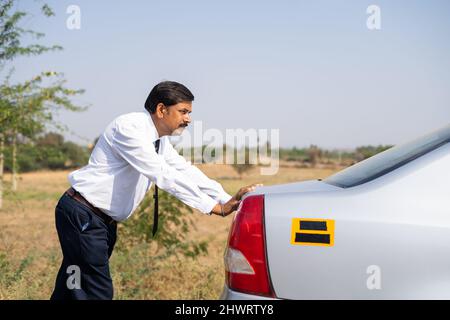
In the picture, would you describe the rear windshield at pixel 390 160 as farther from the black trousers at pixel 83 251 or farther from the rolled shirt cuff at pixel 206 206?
the black trousers at pixel 83 251

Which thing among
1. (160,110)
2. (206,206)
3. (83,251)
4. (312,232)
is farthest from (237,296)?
(160,110)

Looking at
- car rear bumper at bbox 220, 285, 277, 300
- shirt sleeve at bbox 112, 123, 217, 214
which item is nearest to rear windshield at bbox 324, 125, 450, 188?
car rear bumper at bbox 220, 285, 277, 300

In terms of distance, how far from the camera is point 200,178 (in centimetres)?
333

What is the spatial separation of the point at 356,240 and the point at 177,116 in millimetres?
1390

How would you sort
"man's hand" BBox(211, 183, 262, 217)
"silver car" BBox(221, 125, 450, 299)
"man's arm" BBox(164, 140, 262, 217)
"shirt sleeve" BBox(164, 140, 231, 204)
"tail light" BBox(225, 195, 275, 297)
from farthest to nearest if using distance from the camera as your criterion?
1. "shirt sleeve" BBox(164, 140, 231, 204)
2. "man's arm" BBox(164, 140, 262, 217)
3. "man's hand" BBox(211, 183, 262, 217)
4. "tail light" BBox(225, 195, 275, 297)
5. "silver car" BBox(221, 125, 450, 299)

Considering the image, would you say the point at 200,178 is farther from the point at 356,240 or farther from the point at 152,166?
the point at 356,240

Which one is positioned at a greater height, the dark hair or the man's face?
the dark hair

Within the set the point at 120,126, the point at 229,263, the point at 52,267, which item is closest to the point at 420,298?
the point at 229,263

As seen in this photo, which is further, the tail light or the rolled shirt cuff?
the rolled shirt cuff

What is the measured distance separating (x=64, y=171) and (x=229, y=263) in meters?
47.1

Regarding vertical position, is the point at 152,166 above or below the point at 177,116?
below

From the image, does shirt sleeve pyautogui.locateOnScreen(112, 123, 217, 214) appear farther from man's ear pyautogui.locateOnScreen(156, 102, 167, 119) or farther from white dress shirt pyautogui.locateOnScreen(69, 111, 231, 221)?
man's ear pyautogui.locateOnScreen(156, 102, 167, 119)

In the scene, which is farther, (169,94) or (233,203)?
(169,94)

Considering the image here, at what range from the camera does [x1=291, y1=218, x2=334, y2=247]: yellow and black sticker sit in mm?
2074
